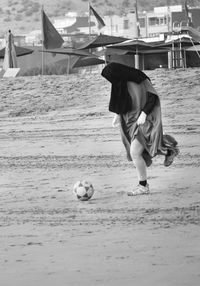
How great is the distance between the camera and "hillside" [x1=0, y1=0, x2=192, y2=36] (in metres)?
98.1

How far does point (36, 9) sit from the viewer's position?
98500 mm

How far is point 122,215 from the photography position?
10.1 m

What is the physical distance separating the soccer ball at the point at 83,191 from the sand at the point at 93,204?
11cm

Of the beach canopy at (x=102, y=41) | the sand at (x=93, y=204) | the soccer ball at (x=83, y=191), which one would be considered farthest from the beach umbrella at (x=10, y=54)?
the soccer ball at (x=83, y=191)

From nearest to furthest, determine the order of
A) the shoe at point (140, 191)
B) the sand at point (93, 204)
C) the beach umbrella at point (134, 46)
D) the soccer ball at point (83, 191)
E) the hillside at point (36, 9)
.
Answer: the sand at point (93, 204) < the soccer ball at point (83, 191) < the shoe at point (140, 191) < the beach umbrella at point (134, 46) < the hillside at point (36, 9)

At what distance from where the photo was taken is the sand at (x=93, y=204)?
25.2ft

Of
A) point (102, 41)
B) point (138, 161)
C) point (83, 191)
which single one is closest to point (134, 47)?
point (102, 41)

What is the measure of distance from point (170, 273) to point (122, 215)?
2.78m

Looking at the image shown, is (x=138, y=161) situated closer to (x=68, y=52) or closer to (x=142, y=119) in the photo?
(x=142, y=119)

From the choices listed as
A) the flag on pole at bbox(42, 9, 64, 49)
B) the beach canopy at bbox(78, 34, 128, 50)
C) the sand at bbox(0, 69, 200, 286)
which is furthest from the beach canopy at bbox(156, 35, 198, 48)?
the sand at bbox(0, 69, 200, 286)

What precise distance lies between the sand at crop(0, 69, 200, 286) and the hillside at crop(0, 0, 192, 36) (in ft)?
244

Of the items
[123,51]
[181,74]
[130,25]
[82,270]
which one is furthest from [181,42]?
Result: [130,25]

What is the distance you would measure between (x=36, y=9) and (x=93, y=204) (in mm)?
88696

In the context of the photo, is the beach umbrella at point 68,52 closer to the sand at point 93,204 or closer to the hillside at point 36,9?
the sand at point 93,204
